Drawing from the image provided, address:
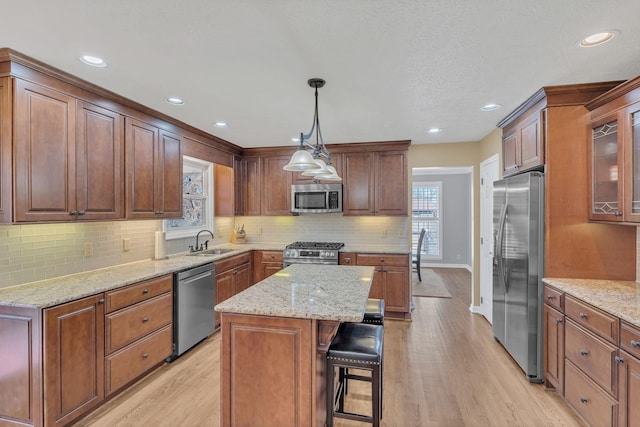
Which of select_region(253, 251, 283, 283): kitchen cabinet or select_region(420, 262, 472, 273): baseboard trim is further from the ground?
select_region(253, 251, 283, 283): kitchen cabinet

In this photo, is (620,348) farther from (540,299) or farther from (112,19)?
(112,19)

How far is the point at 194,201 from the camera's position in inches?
169

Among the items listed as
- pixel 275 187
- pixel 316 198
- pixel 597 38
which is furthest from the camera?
pixel 275 187

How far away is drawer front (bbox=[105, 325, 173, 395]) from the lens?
2.36 meters

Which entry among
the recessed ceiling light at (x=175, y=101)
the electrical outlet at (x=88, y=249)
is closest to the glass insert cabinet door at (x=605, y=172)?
the recessed ceiling light at (x=175, y=101)

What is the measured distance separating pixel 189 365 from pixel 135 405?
0.63m

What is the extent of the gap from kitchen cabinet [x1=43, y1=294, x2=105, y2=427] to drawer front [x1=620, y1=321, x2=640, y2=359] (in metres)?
3.31

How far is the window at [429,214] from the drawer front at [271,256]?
4557 millimetres

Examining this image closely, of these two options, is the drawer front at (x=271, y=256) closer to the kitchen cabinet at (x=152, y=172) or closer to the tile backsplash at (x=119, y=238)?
the tile backsplash at (x=119, y=238)

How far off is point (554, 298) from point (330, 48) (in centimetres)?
249

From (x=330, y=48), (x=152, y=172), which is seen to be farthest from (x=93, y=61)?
(x=330, y=48)

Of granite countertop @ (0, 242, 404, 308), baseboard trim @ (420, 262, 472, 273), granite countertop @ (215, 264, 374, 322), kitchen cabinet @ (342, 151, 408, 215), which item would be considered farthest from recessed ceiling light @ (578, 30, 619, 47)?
baseboard trim @ (420, 262, 472, 273)

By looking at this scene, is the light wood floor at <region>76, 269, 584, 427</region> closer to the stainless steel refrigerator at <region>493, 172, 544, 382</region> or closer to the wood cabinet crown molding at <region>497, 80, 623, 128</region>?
the stainless steel refrigerator at <region>493, 172, 544, 382</region>

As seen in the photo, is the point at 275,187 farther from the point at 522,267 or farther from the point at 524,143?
the point at 522,267
